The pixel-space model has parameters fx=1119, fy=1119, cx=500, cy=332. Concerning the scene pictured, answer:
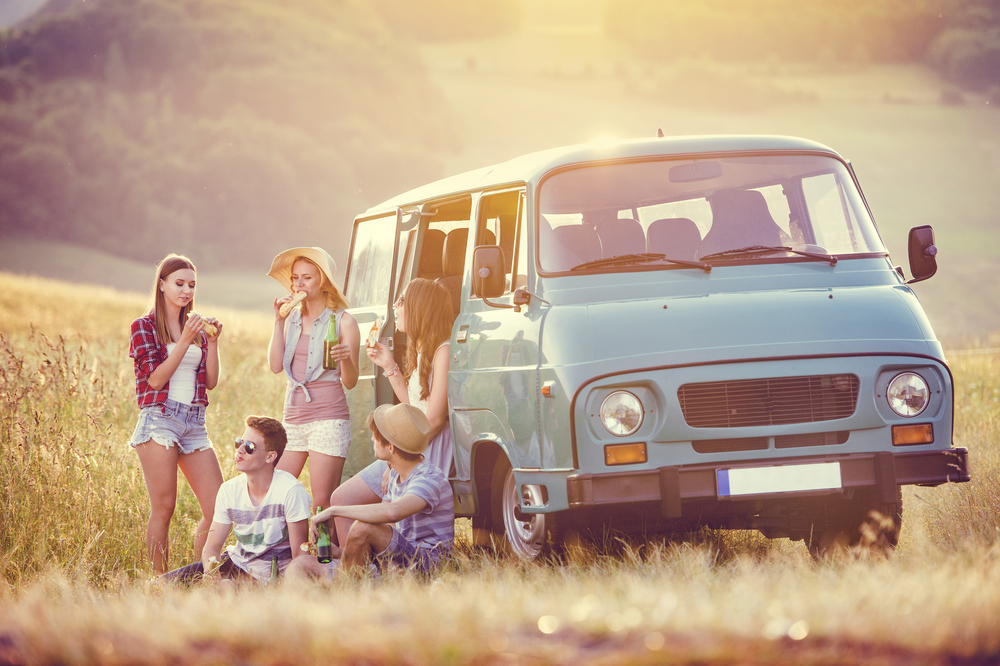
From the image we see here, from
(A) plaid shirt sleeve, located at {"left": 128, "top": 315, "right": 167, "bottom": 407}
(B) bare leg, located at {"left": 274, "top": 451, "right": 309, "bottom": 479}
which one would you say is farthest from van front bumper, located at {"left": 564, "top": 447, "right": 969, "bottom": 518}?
(A) plaid shirt sleeve, located at {"left": 128, "top": 315, "right": 167, "bottom": 407}

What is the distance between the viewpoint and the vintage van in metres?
5.50

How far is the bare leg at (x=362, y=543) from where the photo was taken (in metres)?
6.22

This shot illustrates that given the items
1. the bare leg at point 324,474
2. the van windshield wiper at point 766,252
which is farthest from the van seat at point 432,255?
the van windshield wiper at point 766,252

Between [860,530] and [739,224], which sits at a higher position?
[739,224]

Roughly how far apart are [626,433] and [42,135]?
87.1 m

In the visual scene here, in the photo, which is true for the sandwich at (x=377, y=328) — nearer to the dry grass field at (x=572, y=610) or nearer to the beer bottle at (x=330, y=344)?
the beer bottle at (x=330, y=344)

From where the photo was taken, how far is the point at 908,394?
5633 millimetres

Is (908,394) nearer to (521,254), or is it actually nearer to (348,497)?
(521,254)

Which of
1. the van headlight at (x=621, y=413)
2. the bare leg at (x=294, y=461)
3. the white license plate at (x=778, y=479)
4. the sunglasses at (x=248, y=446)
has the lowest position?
the white license plate at (x=778, y=479)

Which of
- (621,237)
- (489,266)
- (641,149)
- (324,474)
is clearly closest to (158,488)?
(324,474)

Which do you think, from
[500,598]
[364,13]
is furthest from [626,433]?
[364,13]

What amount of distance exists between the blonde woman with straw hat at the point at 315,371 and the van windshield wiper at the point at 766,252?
2622mm

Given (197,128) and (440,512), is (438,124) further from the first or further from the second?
(440,512)

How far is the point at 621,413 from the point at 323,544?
194 centimetres
